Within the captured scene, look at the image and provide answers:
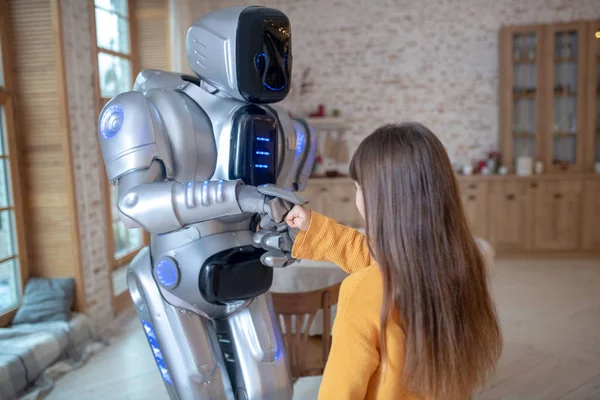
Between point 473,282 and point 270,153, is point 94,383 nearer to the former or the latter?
point 270,153

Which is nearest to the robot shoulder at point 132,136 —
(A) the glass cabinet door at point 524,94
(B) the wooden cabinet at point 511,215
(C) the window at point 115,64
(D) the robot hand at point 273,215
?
(D) the robot hand at point 273,215

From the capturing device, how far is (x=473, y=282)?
3.86ft

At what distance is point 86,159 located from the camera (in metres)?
3.58

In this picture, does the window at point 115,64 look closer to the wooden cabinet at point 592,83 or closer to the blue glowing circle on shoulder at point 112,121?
the blue glowing circle on shoulder at point 112,121

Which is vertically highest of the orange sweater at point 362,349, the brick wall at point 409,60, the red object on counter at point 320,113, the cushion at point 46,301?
the brick wall at point 409,60

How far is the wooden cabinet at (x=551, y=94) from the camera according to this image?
19.2 feet

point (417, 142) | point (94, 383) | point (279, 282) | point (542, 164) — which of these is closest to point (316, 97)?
point (542, 164)

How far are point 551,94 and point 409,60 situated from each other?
65.6 inches

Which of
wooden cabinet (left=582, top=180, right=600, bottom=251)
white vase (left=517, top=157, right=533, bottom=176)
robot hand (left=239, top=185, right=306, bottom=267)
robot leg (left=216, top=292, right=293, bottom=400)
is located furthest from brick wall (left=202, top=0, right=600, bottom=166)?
robot hand (left=239, top=185, right=306, bottom=267)

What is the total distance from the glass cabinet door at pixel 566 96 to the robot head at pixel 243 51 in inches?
200

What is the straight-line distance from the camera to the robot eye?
172 centimetres

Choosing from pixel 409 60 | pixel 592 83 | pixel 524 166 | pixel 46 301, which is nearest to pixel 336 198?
pixel 409 60

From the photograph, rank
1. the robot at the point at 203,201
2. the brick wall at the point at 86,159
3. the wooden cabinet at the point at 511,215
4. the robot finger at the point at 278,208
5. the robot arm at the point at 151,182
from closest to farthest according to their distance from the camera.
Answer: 1. the robot finger at the point at 278,208
2. the robot arm at the point at 151,182
3. the robot at the point at 203,201
4. the brick wall at the point at 86,159
5. the wooden cabinet at the point at 511,215

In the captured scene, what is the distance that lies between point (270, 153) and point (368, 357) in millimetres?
907
